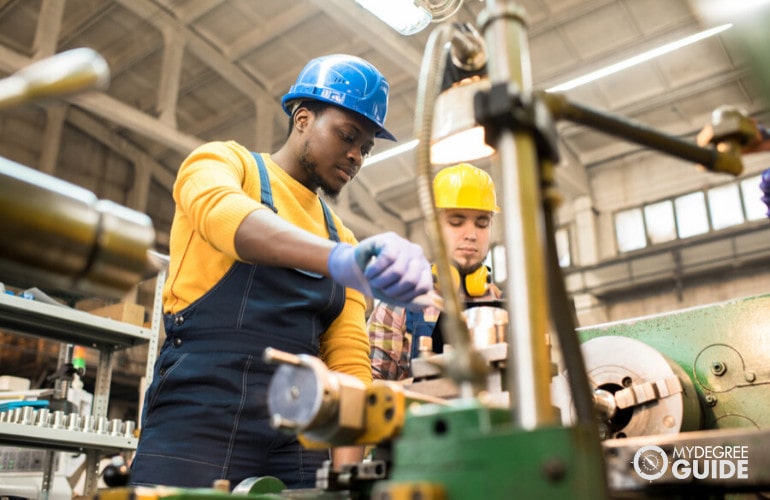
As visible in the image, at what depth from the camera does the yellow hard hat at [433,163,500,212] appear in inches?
89.6

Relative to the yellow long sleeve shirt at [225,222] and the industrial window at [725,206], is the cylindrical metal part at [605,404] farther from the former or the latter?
the industrial window at [725,206]

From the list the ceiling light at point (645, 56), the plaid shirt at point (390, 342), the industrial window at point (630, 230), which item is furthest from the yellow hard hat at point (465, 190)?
the industrial window at point (630, 230)

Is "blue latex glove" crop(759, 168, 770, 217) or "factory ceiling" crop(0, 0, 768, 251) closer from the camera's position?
"blue latex glove" crop(759, 168, 770, 217)

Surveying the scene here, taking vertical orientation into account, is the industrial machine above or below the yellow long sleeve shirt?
below

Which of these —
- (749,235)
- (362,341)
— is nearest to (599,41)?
(749,235)

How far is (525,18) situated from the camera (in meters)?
0.64

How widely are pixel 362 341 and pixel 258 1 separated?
4.44 meters

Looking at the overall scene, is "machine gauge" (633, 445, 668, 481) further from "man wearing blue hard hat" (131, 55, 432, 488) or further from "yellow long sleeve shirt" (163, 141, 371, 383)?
"yellow long sleeve shirt" (163, 141, 371, 383)

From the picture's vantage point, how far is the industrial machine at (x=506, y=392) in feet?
1.56

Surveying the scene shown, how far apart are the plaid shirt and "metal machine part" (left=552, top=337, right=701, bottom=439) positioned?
2.01ft

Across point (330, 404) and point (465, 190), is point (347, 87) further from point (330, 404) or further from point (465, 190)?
point (330, 404)

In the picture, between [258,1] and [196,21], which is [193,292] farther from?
[196,21]

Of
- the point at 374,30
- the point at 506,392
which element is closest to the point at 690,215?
the point at 374,30

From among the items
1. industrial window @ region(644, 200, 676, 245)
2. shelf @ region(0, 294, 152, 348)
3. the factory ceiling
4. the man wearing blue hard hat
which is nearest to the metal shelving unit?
shelf @ region(0, 294, 152, 348)
